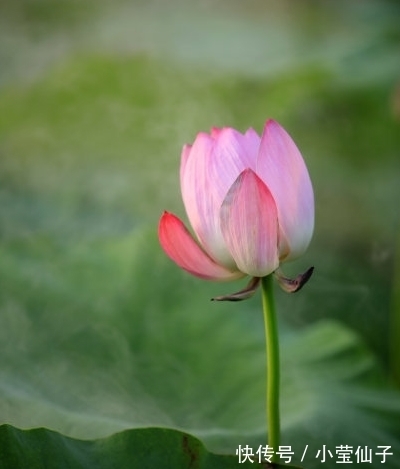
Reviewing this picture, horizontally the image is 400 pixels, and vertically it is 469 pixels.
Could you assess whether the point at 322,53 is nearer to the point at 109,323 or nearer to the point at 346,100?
the point at 346,100

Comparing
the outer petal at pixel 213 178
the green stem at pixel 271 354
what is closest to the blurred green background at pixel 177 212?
the green stem at pixel 271 354

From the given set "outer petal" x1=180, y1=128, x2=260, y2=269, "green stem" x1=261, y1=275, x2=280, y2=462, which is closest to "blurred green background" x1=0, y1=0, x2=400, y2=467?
"green stem" x1=261, y1=275, x2=280, y2=462

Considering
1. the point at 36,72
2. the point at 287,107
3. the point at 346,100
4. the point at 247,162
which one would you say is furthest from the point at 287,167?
the point at 36,72

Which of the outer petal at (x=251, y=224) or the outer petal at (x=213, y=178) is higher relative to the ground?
the outer petal at (x=213, y=178)

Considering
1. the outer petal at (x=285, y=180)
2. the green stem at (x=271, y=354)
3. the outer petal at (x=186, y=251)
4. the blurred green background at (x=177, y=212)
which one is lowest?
the green stem at (x=271, y=354)

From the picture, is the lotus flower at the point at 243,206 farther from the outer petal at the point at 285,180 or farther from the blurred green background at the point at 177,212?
the blurred green background at the point at 177,212

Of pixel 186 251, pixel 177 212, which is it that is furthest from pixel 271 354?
pixel 177 212

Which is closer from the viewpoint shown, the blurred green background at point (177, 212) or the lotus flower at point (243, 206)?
the lotus flower at point (243, 206)
